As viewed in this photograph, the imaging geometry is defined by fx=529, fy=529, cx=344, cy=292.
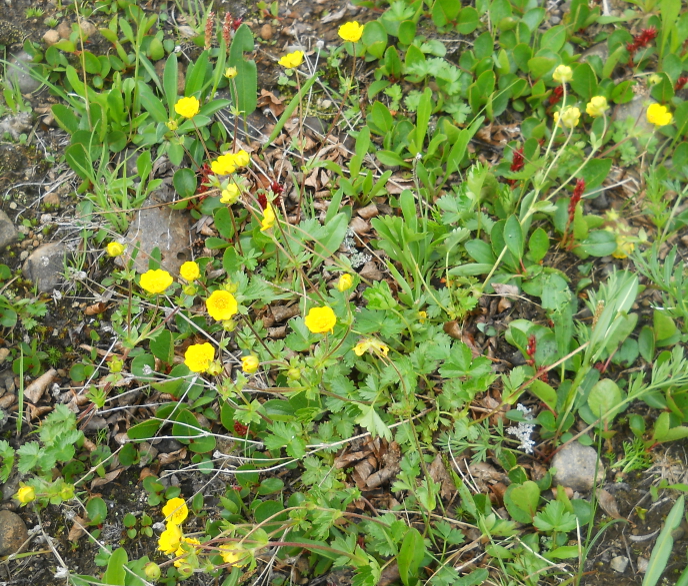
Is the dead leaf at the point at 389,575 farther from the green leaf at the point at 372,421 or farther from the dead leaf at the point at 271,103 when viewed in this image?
the dead leaf at the point at 271,103

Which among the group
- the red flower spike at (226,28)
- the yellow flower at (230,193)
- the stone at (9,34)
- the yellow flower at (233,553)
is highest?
the stone at (9,34)

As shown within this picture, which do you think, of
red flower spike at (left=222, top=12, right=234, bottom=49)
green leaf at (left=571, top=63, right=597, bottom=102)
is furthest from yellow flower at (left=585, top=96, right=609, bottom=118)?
red flower spike at (left=222, top=12, right=234, bottom=49)

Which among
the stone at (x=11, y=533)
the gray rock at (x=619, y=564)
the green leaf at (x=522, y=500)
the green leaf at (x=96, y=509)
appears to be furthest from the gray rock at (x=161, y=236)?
the gray rock at (x=619, y=564)

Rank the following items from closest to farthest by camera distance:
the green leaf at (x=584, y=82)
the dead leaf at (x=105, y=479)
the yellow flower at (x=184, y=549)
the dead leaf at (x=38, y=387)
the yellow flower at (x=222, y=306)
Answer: the yellow flower at (x=184, y=549) → the yellow flower at (x=222, y=306) → the dead leaf at (x=105, y=479) → the dead leaf at (x=38, y=387) → the green leaf at (x=584, y=82)

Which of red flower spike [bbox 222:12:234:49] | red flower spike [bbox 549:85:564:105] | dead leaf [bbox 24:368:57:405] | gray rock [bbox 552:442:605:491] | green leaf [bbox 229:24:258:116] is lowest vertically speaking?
gray rock [bbox 552:442:605:491]

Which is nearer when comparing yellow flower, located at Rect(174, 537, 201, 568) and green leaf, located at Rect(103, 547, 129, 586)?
yellow flower, located at Rect(174, 537, 201, 568)

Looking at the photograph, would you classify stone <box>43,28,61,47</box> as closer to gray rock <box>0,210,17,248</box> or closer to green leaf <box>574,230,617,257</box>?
gray rock <box>0,210,17,248</box>

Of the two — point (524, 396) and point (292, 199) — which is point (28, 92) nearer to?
point (292, 199)

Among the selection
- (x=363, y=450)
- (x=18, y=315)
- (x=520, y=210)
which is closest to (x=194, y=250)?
(x=18, y=315)
